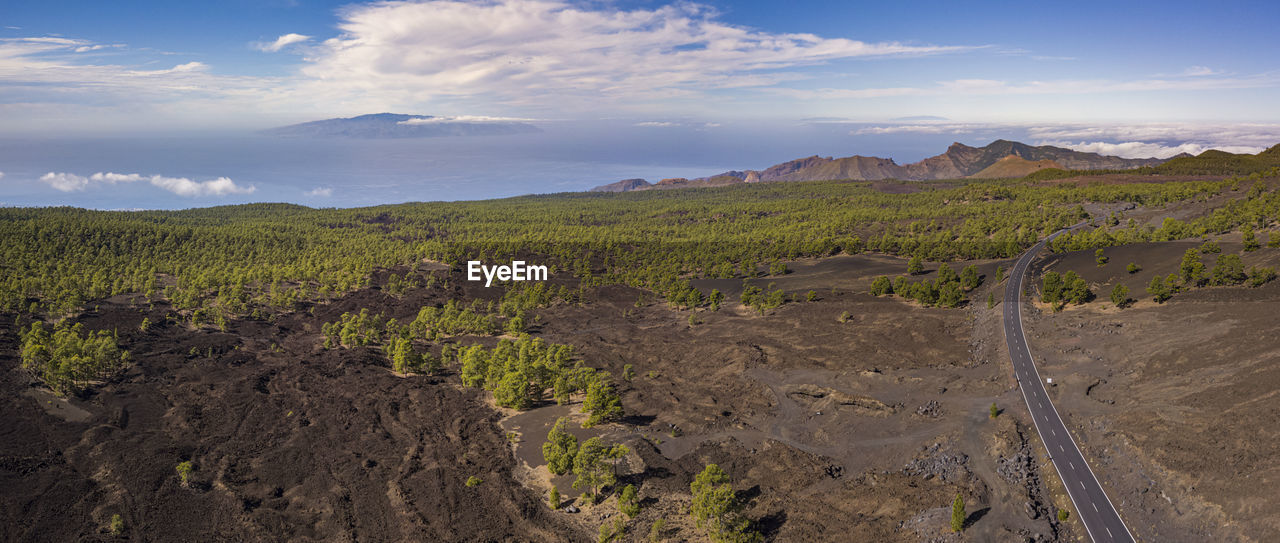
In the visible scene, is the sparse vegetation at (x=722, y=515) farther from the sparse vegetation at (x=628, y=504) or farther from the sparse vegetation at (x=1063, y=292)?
the sparse vegetation at (x=1063, y=292)

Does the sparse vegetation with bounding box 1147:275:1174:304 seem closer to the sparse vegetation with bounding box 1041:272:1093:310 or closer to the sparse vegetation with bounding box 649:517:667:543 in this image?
the sparse vegetation with bounding box 1041:272:1093:310

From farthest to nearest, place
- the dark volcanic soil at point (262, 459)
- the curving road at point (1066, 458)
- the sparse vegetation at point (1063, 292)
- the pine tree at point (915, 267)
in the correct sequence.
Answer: the pine tree at point (915, 267)
the sparse vegetation at point (1063, 292)
the dark volcanic soil at point (262, 459)
the curving road at point (1066, 458)

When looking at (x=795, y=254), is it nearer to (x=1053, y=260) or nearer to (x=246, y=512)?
(x=1053, y=260)

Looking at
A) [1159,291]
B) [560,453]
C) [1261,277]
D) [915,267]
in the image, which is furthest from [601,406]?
[1261,277]

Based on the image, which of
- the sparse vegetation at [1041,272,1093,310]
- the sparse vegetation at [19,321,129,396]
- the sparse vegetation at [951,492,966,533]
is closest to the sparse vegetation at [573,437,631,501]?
the sparse vegetation at [951,492,966,533]

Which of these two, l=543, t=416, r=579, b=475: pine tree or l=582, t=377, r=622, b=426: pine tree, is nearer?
l=543, t=416, r=579, b=475: pine tree

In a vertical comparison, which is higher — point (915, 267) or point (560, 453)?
point (915, 267)

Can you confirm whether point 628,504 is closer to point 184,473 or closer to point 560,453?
point 560,453

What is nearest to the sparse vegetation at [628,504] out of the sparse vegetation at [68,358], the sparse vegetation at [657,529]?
the sparse vegetation at [657,529]
